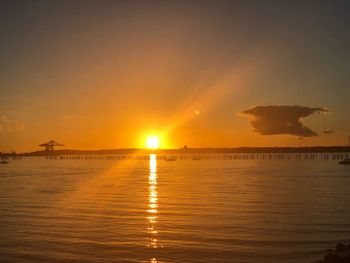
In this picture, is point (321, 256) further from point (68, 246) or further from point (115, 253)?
point (68, 246)

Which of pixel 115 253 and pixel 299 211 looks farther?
pixel 299 211

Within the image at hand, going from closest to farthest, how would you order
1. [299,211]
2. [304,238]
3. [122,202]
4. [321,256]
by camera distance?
[321,256], [304,238], [299,211], [122,202]

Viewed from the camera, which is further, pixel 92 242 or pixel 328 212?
pixel 328 212

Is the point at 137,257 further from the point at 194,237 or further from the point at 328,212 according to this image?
the point at 328,212

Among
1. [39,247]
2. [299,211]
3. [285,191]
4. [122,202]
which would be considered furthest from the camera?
[285,191]

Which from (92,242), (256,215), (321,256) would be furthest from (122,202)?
(321,256)

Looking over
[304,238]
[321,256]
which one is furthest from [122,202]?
[321,256]

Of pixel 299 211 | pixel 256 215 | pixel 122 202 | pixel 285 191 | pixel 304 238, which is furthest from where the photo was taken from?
pixel 285 191

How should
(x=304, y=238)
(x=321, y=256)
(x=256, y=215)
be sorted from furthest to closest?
1. (x=256, y=215)
2. (x=304, y=238)
3. (x=321, y=256)

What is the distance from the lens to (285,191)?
44.0 metres

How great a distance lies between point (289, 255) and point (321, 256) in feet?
4.07

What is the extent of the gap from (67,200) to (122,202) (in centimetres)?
504

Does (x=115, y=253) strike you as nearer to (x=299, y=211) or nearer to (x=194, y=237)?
(x=194, y=237)

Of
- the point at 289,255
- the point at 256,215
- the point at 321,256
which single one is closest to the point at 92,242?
the point at 289,255
